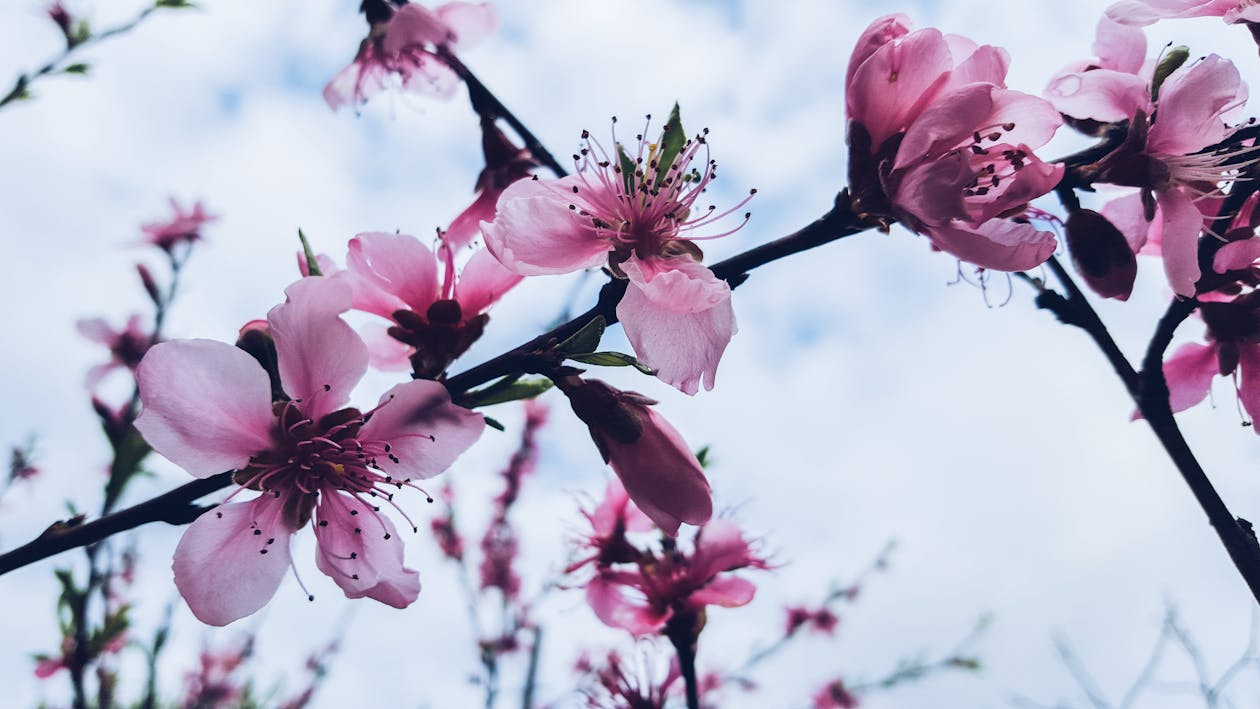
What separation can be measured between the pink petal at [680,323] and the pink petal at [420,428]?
209mm

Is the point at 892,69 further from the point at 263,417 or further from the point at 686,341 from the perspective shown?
the point at 263,417

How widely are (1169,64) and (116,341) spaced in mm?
3277

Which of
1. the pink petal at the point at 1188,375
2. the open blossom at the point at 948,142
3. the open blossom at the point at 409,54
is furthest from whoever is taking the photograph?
the open blossom at the point at 409,54

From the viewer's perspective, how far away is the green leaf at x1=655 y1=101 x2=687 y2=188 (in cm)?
100

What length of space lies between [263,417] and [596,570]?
2.47 ft

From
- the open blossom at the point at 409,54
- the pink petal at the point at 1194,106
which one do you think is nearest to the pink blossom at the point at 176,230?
the open blossom at the point at 409,54

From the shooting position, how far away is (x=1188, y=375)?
1.15 meters

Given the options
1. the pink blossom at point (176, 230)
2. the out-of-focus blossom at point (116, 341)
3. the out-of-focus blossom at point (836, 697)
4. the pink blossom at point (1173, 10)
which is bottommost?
the pink blossom at point (1173, 10)

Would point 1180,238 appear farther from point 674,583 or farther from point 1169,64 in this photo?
point 674,583

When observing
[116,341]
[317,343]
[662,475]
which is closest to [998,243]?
[662,475]

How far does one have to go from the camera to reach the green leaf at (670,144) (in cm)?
100

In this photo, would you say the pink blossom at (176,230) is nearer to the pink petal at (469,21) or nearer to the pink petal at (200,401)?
the pink petal at (469,21)

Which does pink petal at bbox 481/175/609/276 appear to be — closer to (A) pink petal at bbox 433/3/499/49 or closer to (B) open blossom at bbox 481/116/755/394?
(B) open blossom at bbox 481/116/755/394

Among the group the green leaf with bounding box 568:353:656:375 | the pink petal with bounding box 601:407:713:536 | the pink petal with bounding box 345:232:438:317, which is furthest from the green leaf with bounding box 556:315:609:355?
the pink petal with bounding box 345:232:438:317
